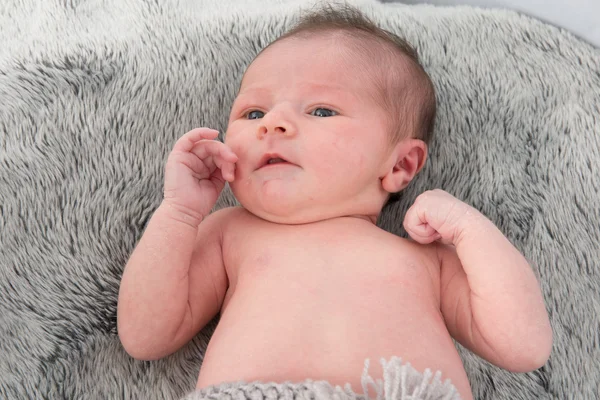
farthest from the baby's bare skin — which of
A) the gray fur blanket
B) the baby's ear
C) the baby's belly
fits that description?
the gray fur blanket

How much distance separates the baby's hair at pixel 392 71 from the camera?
4.36 feet

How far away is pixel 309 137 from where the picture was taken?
3.98 feet

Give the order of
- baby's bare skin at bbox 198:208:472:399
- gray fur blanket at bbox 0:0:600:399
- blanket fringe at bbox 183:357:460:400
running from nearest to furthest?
blanket fringe at bbox 183:357:460:400, baby's bare skin at bbox 198:208:472:399, gray fur blanket at bbox 0:0:600:399

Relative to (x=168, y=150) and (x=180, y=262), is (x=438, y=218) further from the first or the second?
(x=168, y=150)

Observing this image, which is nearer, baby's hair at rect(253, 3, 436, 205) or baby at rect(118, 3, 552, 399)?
baby at rect(118, 3, 552, 399)

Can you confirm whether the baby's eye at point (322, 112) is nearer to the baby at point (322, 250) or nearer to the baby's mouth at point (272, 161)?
the baby at point (322, 250)

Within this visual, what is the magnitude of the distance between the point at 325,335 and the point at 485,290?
0.28m

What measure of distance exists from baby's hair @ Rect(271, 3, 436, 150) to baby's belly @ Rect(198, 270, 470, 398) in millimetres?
354

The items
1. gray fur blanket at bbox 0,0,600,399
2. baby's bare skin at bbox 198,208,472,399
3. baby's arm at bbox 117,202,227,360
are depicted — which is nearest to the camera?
baby's bare skin at bbox 198,208,472,399

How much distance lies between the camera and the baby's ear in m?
1.33

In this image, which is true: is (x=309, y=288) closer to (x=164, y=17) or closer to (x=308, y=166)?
(x=308, y=166)

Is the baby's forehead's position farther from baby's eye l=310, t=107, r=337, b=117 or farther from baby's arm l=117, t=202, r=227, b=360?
baby's arm l=117, t=202, r=227, b=360

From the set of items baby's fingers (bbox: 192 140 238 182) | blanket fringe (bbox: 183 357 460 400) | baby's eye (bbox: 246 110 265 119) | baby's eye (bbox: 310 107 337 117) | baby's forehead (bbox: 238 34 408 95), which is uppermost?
baby's forehead (bbox: 238 34 408 95)

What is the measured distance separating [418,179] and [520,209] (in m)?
0.23
